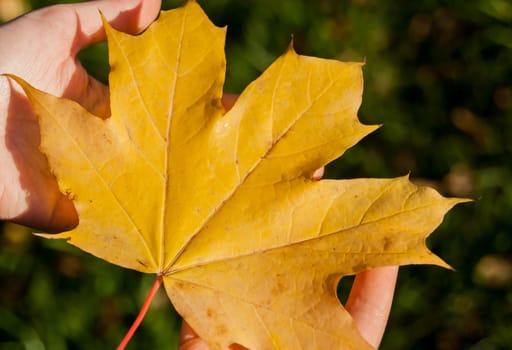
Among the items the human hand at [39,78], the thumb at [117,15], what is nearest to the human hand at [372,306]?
the human hand at [39,78]

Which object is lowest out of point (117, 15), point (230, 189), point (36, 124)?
point (230, 189)

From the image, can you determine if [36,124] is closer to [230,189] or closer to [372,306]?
[230,189]

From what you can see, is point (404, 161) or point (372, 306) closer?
point (372, 306)

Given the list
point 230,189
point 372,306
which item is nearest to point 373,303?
point 372,306

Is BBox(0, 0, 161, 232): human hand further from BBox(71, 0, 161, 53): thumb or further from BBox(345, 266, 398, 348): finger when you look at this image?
BBox(345, 266, 398, 348): finger

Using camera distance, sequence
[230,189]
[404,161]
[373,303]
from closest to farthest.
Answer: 1. [230,189]
2. [373,303]
3. [404,161]

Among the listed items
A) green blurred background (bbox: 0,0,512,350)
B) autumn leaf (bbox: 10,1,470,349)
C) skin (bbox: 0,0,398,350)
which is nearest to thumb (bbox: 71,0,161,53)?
skin (bbox: 0,0,398,350)
